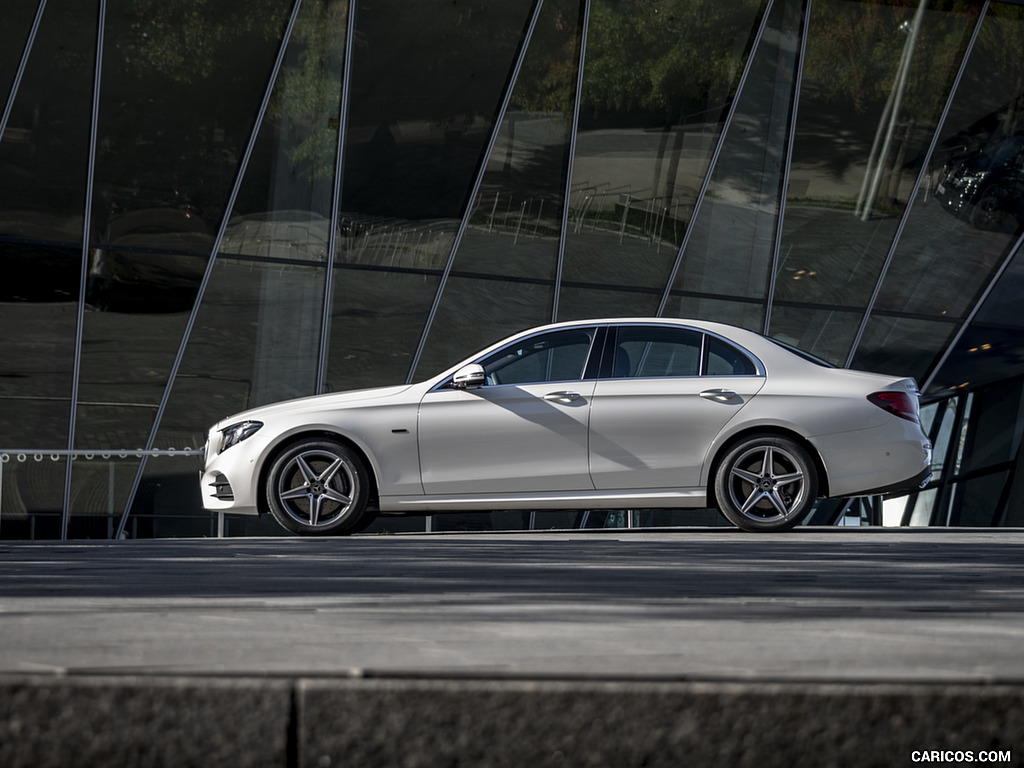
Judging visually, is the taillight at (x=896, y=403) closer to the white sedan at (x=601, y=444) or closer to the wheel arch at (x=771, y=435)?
the white sedan at (x=601, y=444)

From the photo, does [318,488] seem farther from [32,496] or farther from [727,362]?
[32,496]

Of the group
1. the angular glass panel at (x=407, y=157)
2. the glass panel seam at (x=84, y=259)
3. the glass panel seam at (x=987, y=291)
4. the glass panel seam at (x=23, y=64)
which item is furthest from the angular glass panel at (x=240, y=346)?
the glass panel seam at (x=987, y=291)

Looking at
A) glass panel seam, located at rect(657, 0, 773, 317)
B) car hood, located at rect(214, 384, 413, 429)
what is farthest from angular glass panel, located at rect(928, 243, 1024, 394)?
car hood, located at rect(214, 384, 413, 429)

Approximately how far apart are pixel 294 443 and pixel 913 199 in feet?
39.0

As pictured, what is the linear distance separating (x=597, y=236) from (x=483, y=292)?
177 centimetres

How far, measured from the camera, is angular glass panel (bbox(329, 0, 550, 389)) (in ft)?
54.9

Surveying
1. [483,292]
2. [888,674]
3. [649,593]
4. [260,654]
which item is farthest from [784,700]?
[483,292]

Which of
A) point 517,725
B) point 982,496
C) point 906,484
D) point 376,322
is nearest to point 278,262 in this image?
point 376,322

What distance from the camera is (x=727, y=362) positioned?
9617 mm

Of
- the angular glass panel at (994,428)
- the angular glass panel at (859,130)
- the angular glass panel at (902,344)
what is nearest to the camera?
the angular glass panel at (859,130)

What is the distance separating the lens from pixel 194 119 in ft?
53.5

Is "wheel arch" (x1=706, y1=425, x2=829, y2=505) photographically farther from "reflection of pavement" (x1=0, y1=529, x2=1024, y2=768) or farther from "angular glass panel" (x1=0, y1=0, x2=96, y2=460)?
"angular glass panel" (x1=0, y1=0, x2=96, y2=460)

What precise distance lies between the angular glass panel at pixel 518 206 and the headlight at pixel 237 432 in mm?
7145

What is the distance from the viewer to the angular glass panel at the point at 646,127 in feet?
56.6
